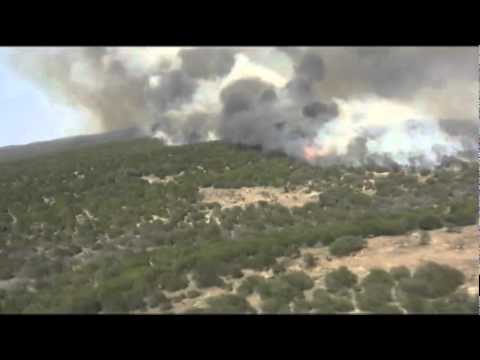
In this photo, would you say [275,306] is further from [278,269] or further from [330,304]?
[278,269]

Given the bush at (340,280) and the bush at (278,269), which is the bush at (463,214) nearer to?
the bush at (340,280)

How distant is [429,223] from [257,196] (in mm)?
12165

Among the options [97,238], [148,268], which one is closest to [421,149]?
[97,238]

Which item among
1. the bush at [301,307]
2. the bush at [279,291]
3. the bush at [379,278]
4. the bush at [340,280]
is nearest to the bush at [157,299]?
the bush at [279,291]

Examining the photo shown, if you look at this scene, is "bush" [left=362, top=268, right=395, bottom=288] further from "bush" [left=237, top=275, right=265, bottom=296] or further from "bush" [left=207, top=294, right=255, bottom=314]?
"bush" [left=207, top=294, right=255, bottom=314]

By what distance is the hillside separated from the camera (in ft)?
54.9

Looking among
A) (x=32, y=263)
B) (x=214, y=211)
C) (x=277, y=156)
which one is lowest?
(x=32, y=263)

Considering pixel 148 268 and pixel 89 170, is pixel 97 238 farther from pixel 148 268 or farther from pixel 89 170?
pixel 89 170

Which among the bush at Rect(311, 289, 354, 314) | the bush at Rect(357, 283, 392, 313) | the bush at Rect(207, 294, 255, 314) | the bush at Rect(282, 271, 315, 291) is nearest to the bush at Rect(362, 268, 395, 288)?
the bush at Rect(357, 283, 392, 313)

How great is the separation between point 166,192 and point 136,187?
288 cm

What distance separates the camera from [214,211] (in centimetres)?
2980

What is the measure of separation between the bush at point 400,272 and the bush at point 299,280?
2.13 m

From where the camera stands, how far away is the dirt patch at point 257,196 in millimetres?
31256

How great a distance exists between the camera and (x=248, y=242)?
70.6ft
